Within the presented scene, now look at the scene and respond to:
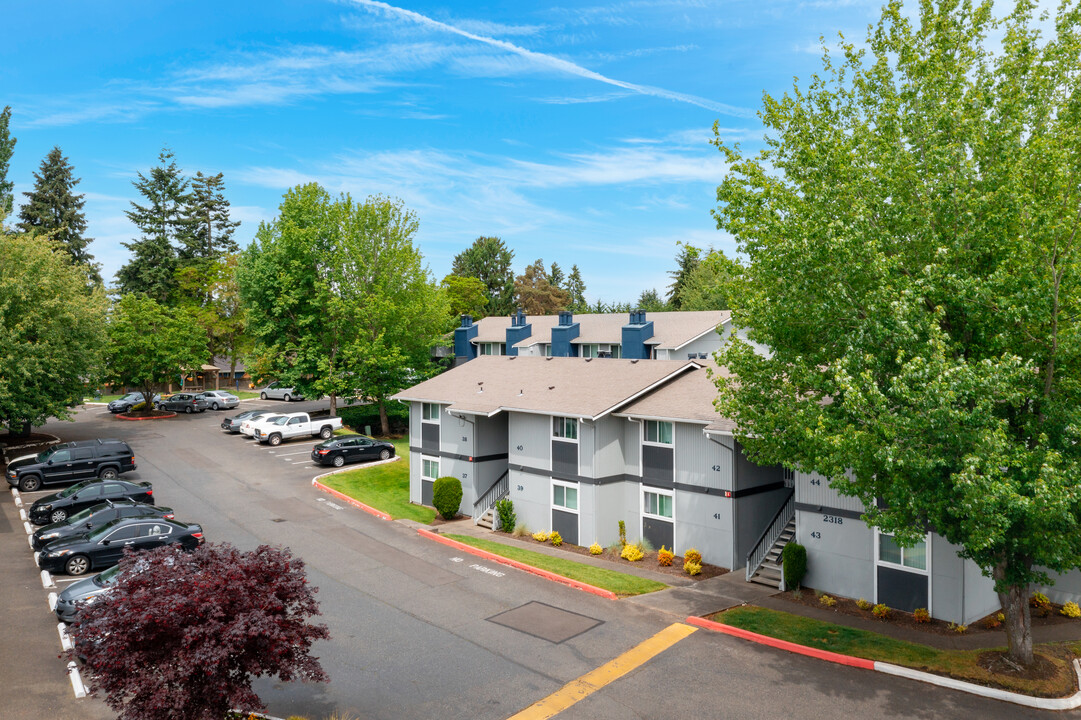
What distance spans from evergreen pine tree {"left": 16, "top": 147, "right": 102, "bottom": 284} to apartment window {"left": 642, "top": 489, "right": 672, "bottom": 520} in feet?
223

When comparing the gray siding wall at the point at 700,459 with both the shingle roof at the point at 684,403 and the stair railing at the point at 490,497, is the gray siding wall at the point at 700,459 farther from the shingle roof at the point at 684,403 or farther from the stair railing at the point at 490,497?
the stair railing at the point at 490,497

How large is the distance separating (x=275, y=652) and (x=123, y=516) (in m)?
15.5

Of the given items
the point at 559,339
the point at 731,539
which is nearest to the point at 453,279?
the point at 559,339

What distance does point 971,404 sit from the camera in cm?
1302

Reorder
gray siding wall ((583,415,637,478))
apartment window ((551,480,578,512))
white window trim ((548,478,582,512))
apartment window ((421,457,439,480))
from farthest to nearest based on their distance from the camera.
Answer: apartment window ((421,457,439,480)), apartment window ((551,480,578,512)), white window trim ((548,478,582,512)), gray siding wall ((583,415,637,478))

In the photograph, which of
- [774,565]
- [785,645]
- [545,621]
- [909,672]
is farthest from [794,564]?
[545,621]

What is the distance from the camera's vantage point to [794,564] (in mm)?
19672

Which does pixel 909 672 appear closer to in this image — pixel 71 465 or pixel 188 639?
pixel 188 639

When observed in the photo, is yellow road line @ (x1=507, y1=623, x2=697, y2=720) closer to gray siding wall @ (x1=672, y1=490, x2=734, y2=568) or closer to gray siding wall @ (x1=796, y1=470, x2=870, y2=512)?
gray siding wall @ (x1=796, y1=470, x2=870, y2=512)

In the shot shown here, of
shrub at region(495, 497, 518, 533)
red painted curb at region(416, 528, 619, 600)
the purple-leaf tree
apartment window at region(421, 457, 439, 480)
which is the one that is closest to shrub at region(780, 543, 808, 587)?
red painted curb at region(416, 528, 619, 600)

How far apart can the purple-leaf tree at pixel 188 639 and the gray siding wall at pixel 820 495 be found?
46.4 feet

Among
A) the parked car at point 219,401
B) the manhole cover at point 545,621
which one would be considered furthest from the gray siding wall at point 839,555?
the parked car at point 219,401

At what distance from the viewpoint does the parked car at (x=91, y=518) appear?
72.2ft

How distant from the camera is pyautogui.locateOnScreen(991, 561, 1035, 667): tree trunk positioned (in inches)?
549
